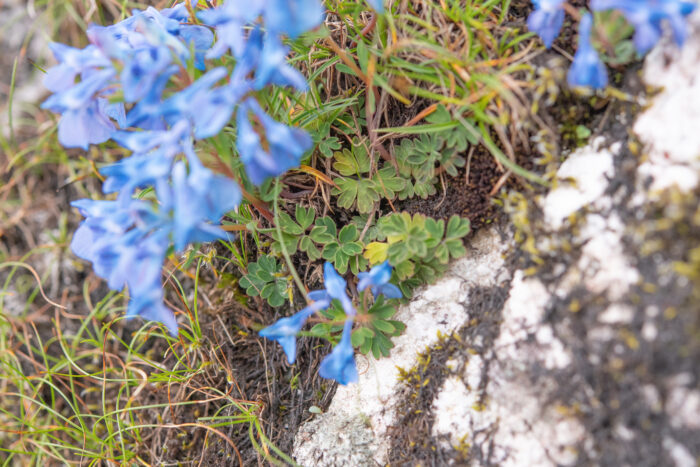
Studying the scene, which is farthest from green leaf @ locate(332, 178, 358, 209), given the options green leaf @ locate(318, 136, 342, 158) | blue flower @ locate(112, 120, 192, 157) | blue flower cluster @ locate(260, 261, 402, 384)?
blue flower @ locate(112, 120, 192, 157)

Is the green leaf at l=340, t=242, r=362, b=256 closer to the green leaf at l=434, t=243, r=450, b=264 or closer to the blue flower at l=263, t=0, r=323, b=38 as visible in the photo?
the green leaf at l=434, t=243, r=450, b=264

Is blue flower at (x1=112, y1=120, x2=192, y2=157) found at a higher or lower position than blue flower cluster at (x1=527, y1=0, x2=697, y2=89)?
lower

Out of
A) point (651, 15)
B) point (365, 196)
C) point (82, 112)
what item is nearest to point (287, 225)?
point (365, 196)

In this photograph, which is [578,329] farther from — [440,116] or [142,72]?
[142,72]

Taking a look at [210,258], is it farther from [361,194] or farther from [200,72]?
[200,72]

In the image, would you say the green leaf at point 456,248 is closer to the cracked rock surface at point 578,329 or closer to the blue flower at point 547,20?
the cracked rock surface at point 578,329
